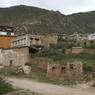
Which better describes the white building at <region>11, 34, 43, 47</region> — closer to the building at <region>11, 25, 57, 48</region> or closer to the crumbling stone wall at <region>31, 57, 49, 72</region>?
the building at <region>11, 25, 57, 48</region>

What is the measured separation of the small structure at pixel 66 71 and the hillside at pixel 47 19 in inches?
2416

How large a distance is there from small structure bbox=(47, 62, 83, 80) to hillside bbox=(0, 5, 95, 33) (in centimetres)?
6138

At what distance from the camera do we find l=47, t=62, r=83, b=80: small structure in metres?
40.2

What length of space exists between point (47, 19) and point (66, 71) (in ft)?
248

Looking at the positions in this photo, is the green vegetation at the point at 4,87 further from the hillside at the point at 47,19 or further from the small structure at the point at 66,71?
the hillside at the point at 47,19

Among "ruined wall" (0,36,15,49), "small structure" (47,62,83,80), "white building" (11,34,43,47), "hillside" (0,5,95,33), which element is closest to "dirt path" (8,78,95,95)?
"small structure" (47,62,83,80)

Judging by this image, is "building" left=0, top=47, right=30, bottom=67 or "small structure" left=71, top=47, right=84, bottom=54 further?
"building" left=0, top=47, right=30, bottom=67

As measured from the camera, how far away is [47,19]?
116 m

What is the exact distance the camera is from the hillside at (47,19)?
367ft

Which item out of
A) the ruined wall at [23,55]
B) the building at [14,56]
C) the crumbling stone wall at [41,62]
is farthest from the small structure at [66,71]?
the building at [14,56]

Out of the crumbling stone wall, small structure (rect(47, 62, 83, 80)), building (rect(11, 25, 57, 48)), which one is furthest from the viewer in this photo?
building (rect(11, 25, 57, 48))

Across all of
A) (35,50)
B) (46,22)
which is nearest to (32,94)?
(35,50)

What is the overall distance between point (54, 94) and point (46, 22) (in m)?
82.7

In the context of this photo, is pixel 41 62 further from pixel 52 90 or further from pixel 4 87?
pixel 4 87
